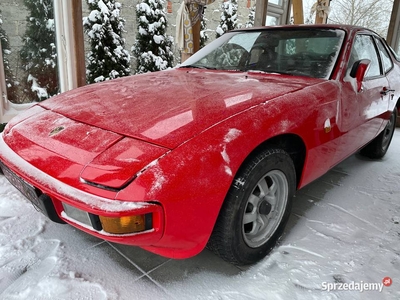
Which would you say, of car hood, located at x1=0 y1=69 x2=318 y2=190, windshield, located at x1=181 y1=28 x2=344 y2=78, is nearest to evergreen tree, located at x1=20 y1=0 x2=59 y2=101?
windshield, located at x1=181 y1=28 x2=344 y2=78

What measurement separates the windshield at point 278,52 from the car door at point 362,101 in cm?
17

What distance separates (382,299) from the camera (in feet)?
4.85

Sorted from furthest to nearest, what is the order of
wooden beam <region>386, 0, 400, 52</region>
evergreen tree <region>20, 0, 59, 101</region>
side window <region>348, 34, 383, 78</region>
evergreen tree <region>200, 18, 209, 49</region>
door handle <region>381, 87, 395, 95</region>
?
evergreen tree <region>200, 18, 209, 49</region> → wooden beam <region>386, 0, 400, 52</region> → evergreen tree <region>20, 0, 59, 101</region> → door handle <region>381, 87, 395, 95</region> → side window <region>348, 34, 383, 78</region>

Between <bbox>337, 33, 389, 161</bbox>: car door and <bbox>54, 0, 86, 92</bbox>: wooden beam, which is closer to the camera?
<bbox>337, 33, 389, 161</bbox>: car door

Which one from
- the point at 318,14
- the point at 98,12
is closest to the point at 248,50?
the point at 318,14

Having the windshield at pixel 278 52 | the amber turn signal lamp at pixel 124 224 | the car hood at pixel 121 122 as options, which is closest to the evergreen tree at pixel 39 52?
the windshield at pixel 278 52

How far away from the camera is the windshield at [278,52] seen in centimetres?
221

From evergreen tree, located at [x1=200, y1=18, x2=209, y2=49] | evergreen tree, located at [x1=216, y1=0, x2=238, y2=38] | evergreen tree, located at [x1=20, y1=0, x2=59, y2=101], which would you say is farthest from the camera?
evergreen tree, located at [x1=216, y1=0, x2=238, y2=38]

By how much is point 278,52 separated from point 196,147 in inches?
57.9

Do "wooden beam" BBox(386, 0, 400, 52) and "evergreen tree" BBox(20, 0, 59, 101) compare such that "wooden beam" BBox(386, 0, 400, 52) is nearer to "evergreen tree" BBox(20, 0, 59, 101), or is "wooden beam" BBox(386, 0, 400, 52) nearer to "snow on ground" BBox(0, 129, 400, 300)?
"snow on ground" BBox(0, 129, 400, 300)

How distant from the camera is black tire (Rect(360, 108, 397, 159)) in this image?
3.44m

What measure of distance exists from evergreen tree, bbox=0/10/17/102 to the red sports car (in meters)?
2.21

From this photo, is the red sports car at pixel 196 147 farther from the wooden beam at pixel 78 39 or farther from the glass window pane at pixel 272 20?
the glass window pane at pixel 272 20

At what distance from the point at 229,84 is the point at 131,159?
0.96 meters
